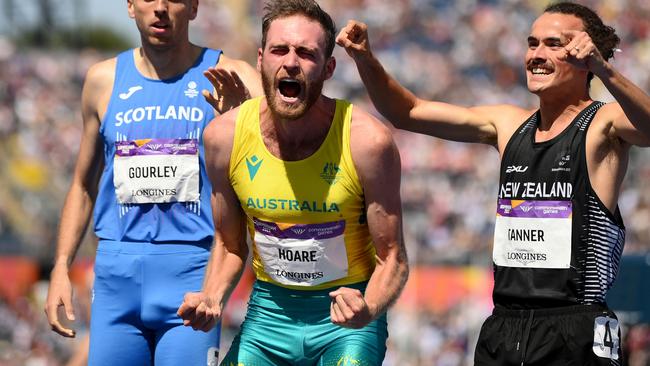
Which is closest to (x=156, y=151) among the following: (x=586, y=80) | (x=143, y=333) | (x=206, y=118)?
(x=206, y=118)

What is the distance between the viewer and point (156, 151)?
5.89 metres

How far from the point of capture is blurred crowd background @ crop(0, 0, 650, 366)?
49.1ft

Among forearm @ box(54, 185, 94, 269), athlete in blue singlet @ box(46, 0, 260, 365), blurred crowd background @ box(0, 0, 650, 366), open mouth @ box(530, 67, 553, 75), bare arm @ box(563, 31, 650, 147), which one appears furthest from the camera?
blurred crowd background @ box(0, 0, 650, 366)

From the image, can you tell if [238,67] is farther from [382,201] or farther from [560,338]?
[560,338]

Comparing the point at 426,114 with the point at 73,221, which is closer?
the point at 426,114

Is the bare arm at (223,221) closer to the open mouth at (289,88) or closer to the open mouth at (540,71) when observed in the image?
the open mouth at (289,88)

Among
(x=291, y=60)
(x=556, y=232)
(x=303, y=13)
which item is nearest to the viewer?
(x=291, y=60)

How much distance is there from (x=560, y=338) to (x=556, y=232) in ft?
1.51

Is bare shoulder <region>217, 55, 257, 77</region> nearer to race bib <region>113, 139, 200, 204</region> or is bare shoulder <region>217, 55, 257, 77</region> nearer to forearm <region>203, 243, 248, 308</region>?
race bib <region>113, 139, 200, 204</region>

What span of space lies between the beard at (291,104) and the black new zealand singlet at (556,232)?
103 centimetres

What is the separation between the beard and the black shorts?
1330 mm

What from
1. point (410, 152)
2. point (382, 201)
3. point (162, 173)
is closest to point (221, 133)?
point (382, 201)

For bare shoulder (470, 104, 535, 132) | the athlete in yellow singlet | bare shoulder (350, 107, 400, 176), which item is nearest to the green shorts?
the athlete in yellow singlet

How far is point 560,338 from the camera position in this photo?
16.3 ft
